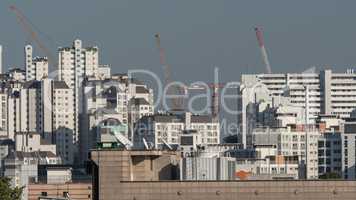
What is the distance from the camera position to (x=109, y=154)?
177 feet

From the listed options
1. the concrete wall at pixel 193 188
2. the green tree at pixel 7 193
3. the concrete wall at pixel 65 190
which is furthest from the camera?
the concrete wall at pixel 65 190

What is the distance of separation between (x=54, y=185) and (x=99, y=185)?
7632 cm

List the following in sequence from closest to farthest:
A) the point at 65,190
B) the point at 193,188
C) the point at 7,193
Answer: the point at 193,188, the point at 7,193, the point at 65,190

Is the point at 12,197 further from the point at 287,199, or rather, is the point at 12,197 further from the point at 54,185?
the point at 54,185

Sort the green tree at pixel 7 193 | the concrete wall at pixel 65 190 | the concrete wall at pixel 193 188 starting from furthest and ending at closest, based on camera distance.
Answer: the concrete wall at pixel 65 190, the green tree at pixel 7 193, the concrete wall at pixel 193 188

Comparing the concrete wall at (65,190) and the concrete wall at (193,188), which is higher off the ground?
the concrete wall at (193,188)

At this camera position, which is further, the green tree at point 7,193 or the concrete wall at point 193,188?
the green tree at point 7,193

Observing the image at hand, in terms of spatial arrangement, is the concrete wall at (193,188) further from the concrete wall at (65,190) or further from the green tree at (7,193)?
the concrete wall at (65,190)

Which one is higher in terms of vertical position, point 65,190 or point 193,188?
point 193,188

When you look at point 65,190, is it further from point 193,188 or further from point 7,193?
point 193,188

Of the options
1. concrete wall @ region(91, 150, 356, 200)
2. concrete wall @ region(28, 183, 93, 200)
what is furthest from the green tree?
concrete wall @ region(28, 183, 93, 200)

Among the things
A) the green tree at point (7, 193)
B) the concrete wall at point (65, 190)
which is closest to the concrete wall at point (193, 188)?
the green tree at point (7, 193)

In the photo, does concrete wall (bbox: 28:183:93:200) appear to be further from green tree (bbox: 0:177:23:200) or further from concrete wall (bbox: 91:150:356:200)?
concrete wall (bbox: 91:150:356:200)

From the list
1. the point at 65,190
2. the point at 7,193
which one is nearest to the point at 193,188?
the point at 7,193
